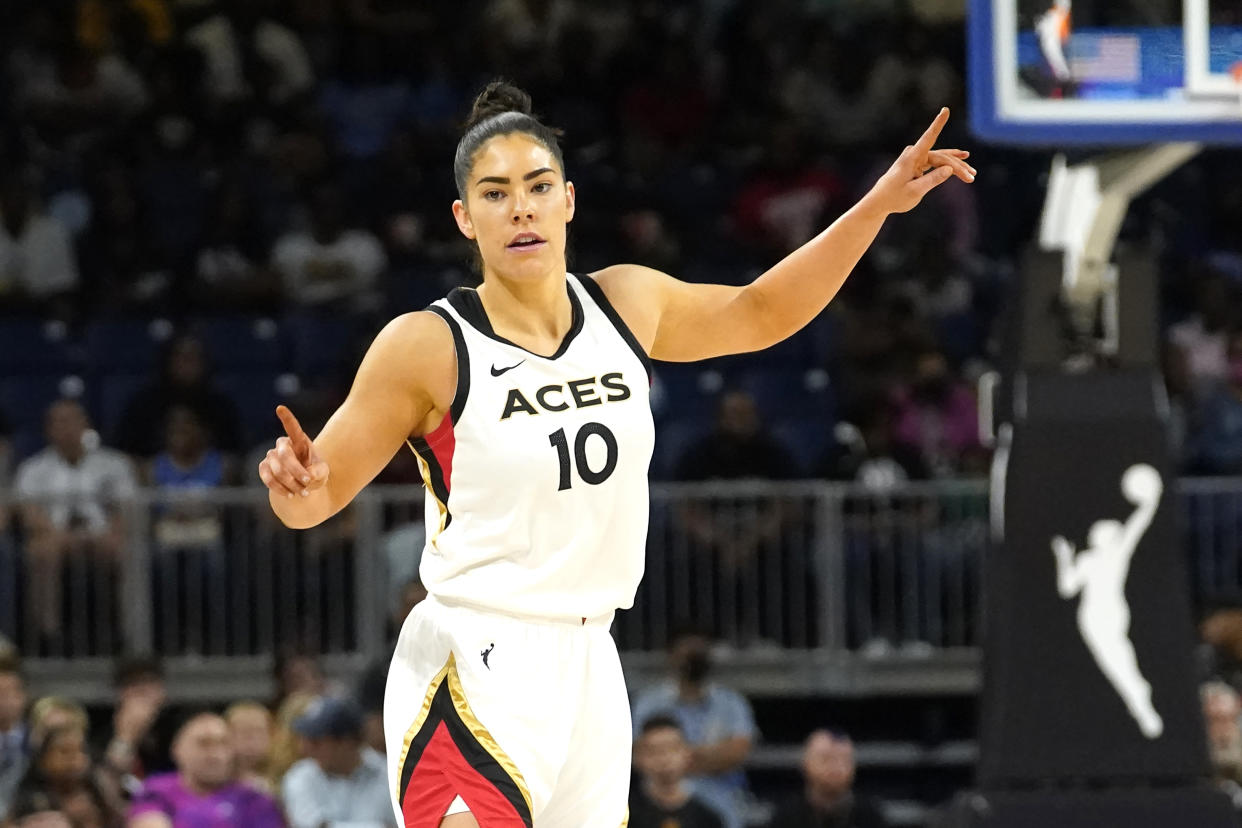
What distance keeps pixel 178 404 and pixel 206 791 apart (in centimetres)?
311

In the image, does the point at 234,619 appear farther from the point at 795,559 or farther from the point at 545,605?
the point at 545,605

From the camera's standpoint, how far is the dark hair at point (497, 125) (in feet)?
14.2

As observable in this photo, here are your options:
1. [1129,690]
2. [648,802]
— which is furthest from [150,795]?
[1129,690]

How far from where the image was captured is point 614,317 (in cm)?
444

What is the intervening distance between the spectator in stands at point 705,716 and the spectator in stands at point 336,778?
134 centimetres

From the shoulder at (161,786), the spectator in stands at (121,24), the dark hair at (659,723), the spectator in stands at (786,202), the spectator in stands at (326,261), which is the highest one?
the spectator in stands at (121,24)

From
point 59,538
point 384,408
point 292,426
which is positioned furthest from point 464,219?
point 59,538

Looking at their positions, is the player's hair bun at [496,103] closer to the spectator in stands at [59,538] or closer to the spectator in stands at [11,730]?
the spectator in stands at [11,730]

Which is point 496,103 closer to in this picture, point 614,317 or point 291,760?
point 614,317

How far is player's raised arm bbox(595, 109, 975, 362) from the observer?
462cm

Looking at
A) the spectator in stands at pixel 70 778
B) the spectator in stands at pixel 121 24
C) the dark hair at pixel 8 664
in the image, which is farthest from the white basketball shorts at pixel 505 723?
the spectator in stands at pixel 121 24

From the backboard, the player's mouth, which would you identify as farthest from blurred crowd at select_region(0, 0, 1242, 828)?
the player's mouth

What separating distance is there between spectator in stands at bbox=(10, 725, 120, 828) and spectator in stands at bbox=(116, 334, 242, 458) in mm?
3070

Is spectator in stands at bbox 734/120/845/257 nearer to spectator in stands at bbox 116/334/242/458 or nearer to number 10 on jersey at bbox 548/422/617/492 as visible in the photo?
spectator in stands at bbox 116/334/242/458
